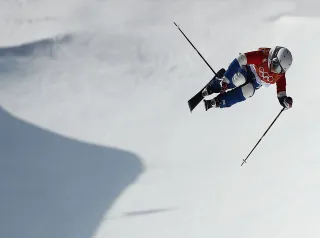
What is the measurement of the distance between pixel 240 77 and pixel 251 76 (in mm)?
234

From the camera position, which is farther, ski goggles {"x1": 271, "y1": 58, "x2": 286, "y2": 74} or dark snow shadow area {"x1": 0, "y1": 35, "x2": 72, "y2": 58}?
dark snow shadow area {"x1": 0, "y1": 35, "x2": 72, "y2": 58}

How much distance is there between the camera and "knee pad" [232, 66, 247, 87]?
7.95 m

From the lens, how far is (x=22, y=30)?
37.6ft

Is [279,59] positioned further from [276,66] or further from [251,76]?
[251,76]

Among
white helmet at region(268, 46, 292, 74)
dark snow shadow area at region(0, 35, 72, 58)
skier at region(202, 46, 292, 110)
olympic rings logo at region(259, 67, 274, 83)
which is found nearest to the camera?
white helmet at region(268, 46, 292, 74)

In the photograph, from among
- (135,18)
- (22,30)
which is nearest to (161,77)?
(135,18)

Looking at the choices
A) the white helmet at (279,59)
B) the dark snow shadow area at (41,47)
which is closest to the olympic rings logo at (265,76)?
the white helmet at (279,59)

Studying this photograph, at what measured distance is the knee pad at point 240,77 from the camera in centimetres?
795

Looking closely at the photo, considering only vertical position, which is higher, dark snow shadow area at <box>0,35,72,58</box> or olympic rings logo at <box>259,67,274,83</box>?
olympic rings logo at <box>259,67,274,83</box>

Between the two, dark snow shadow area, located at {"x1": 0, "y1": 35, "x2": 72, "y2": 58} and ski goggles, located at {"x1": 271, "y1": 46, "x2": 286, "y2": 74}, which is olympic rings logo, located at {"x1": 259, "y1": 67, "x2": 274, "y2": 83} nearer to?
ski goggles, located at {"x1": 271, "y1": 46, "x2": 286, "y2": 74}

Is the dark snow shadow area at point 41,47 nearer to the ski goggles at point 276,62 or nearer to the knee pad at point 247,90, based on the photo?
the knee pad at point 247,90

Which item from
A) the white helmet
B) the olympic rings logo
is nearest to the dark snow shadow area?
the olympic rings logo

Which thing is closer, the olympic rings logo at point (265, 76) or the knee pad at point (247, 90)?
the olympic rings logo at point (265, 76)

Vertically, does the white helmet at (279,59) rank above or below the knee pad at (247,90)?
above
